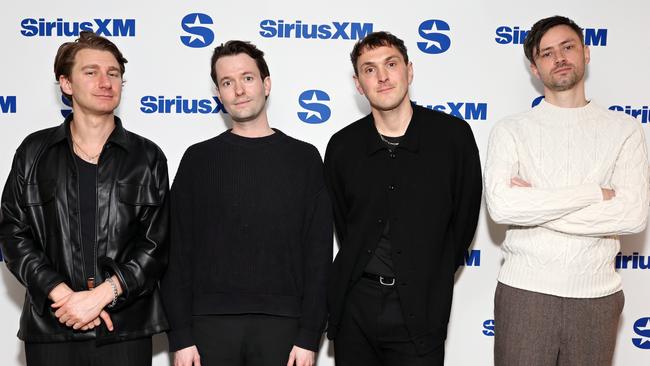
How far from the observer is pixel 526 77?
10.1 feet

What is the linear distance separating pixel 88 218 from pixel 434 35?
1943mm

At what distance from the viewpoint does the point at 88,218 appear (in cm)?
216

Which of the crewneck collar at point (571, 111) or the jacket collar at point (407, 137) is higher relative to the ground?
the crewneck collar at point (571, 111)

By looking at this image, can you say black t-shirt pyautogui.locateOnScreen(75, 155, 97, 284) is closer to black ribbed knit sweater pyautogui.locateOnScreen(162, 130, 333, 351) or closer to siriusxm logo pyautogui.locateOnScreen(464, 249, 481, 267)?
black ribbed knit sweater pyautogui.locateOnScreen(162, 130, 333, 351)

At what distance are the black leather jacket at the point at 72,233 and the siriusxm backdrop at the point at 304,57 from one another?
0.86 m

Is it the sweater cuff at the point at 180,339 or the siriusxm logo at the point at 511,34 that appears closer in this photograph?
the sweater cuff at the point at 180,339

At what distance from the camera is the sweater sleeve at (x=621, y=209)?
2199 millimetres

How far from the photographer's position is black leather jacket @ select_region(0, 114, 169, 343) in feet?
6.94

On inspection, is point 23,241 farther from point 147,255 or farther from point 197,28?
point 197,28

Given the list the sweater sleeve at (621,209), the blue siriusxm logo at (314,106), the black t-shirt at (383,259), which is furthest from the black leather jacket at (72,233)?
the sweater sleeve at (621,209)

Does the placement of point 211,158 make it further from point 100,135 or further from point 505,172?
point 505,172

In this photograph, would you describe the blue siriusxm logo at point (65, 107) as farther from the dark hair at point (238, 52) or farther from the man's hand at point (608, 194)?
the man's hand at point (608, 194)

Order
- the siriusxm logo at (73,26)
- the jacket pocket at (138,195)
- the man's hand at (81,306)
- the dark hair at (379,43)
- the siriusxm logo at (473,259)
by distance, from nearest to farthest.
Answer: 1. the man's hand at (81,306)
2. the jacket pocket at (138,195)
3. the dark hair at (379,43)
4. the siriusxm logo at (73,26)
5. the siriusxm logo at (473,259)

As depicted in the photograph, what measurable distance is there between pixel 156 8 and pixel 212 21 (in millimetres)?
300
